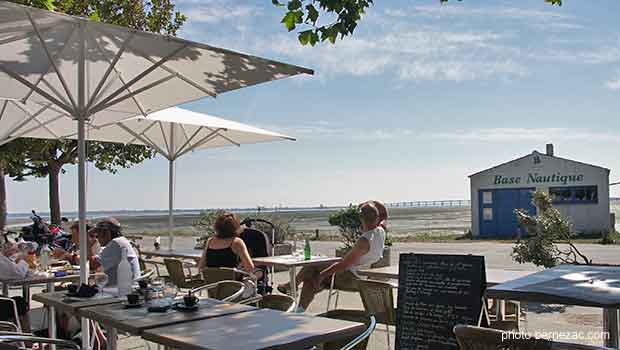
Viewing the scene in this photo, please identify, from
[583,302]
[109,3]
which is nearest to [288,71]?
[583,302]

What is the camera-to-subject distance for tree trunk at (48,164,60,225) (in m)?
17.5

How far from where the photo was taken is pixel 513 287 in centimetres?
354

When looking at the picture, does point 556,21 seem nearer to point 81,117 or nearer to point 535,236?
point 535,236

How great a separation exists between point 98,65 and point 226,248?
2191 mm

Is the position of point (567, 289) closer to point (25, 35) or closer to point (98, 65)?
point (25, 35)

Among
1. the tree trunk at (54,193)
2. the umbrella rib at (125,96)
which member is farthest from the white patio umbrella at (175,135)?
the tree trunk at (54,193)

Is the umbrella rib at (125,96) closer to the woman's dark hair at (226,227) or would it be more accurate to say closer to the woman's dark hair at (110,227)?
the woman's dark hair at (110,227)

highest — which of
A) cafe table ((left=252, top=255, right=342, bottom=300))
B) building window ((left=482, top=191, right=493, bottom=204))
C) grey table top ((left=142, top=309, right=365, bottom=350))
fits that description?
building window ((left=482, top=191, right=493, bottom=204))

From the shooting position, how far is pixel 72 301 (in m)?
4.03

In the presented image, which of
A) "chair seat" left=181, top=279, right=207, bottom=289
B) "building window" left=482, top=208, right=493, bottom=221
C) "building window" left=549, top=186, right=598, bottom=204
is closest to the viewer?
"chair seat" left=181, top=279, right=207, bottom=289

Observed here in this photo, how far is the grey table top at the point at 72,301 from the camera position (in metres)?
3.87

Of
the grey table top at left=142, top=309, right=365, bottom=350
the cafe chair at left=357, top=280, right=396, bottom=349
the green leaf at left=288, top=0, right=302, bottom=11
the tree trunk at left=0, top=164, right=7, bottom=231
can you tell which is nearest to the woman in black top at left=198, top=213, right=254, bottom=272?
the cafe chair at left=357, top=280, right=396, bottom=349

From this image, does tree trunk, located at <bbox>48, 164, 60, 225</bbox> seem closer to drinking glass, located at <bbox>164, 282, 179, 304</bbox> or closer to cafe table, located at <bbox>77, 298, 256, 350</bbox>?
drinking glass, located at <bbox>164, 282, 179, 304</bbox>

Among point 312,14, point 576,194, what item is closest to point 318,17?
point 312,14
